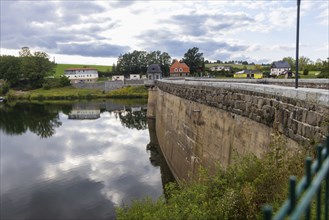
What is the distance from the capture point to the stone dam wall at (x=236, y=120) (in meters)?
7.58

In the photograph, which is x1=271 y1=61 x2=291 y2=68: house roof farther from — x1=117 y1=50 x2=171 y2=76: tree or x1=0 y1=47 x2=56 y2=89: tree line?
x1=0 y1=47 x2=56 y2=89: tree line

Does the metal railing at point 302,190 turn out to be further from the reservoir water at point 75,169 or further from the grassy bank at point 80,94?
the grassy bank at point 80,94

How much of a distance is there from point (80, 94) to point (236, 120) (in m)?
87.7

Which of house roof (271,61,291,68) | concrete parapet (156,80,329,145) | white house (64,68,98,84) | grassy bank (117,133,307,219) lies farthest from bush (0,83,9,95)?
grassy bank (117,133,307,219)

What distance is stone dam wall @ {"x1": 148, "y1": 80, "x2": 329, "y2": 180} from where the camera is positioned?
7578 millimetres

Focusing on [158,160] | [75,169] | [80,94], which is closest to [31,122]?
[75,169]

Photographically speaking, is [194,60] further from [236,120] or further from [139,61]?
[236,120]

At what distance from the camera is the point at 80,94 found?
314 feet

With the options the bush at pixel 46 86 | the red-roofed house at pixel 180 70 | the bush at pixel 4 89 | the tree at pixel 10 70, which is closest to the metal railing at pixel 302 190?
the red-roofed house at pixel 180 70

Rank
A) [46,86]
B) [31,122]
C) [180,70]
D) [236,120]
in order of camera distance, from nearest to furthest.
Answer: [236,120], [31,122], [180,70], [46,86]

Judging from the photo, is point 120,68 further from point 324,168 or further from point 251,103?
point 324,168

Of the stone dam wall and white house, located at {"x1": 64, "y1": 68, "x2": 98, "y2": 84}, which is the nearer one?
the stone dam wall

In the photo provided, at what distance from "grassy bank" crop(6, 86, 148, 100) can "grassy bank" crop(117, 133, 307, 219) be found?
81346mm

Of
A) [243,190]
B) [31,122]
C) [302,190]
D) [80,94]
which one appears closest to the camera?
[302,190]
